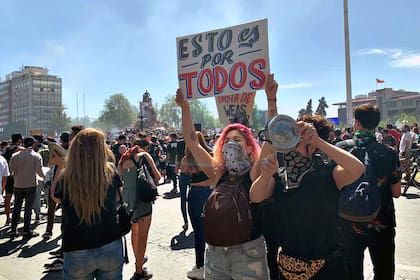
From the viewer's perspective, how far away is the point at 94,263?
98.3 inches

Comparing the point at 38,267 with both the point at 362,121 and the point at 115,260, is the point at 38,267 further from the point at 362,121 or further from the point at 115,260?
the point at 362,121

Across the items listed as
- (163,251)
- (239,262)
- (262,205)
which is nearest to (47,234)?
(163,251)

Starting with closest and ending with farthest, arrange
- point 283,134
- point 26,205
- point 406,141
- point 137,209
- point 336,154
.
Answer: point 283,134
point 336,154
point 137,209
point 26,205
point 406,141

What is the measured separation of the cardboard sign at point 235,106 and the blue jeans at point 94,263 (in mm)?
2405

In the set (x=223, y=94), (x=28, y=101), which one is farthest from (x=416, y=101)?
(x=28, y=101)

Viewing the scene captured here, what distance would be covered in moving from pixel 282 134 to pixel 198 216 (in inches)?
112

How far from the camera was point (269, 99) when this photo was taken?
243cm

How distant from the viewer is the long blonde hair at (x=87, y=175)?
2.49 metres

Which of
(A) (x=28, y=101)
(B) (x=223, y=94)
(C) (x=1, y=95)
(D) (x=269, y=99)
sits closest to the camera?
(D) (x=269, y=99)

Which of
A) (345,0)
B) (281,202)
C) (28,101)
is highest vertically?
(28,101)

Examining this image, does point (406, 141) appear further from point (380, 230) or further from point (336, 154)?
point (336, 154)

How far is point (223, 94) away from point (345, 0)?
18.1 meters

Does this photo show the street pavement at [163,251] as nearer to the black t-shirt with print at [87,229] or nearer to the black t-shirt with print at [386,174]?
the black t-shirt with print at [386,174]

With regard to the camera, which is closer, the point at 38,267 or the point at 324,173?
the point at 324,173
